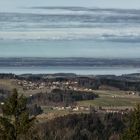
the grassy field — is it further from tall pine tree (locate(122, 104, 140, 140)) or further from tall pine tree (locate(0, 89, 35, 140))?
tall pine tree (locate(0, 89, 35, 140))

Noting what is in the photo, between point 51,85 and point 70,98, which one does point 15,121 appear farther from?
point 51,85


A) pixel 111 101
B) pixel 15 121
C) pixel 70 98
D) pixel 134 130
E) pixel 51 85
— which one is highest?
pixel 51 85

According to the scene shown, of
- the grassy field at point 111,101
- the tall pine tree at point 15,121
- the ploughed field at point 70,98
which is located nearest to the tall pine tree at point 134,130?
the tall pine tree at point 15,121

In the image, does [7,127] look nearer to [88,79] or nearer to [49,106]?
[49,106]

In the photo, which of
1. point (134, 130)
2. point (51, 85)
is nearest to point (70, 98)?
point (51, 85)

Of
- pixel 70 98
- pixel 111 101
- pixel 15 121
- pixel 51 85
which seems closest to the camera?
pixel 15 121

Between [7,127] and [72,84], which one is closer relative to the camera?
[7,127]

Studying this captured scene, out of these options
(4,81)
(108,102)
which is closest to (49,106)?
(108,102)

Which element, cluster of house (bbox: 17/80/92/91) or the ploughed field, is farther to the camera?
cluster of house (bbox: 17/80/92/91)

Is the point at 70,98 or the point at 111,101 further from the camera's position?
the point at 70,98

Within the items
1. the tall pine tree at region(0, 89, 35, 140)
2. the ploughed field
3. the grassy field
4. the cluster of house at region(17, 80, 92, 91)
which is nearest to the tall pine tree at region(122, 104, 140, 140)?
the tall pine tree at region(0, 89, 35, 140)

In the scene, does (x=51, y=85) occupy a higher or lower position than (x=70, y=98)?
higher
